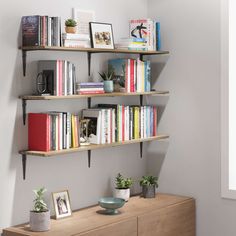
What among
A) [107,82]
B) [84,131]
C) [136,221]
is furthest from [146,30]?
[136,221]

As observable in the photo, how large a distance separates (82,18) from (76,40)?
35cm

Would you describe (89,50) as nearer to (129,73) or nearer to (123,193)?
(129,73)

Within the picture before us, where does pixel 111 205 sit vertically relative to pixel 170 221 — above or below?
above

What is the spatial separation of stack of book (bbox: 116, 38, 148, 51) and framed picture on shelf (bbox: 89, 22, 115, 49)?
11 centimetres

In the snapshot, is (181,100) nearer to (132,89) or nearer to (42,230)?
(132,89)

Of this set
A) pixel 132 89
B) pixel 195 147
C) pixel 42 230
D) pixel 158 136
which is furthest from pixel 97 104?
pixel 42 230

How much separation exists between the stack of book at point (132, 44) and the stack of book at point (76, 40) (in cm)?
39

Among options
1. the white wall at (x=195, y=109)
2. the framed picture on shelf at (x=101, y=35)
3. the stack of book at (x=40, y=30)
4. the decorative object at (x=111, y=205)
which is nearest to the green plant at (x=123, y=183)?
the decorative object at (x=111, y=205)

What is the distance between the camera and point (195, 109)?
4.38 m

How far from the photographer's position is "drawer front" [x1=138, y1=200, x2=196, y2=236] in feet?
12.6

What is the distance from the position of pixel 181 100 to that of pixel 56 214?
4.79ft

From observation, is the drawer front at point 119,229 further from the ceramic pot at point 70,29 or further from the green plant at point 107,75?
the ceramic pot at point 70,29

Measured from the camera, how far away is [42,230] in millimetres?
3348

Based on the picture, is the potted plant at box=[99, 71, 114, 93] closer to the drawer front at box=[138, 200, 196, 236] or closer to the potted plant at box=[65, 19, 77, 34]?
the potted plant at box=[65, 19, 77, 34]
